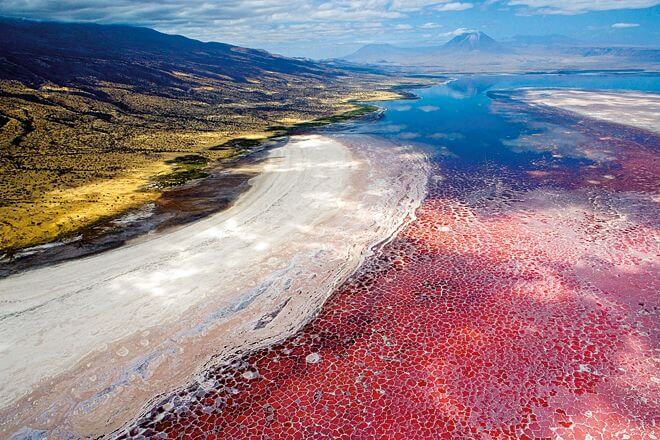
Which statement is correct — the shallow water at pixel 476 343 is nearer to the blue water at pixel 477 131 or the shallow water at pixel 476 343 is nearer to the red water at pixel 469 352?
the red water at pixel 469 352

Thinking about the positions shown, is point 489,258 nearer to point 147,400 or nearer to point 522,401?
point 522,401

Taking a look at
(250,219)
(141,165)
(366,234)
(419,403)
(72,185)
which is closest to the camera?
(419,403)

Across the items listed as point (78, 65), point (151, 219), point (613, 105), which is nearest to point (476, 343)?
point (151, 219)

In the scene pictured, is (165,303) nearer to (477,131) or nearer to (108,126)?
(108,126)

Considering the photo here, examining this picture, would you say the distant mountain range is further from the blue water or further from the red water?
the red water

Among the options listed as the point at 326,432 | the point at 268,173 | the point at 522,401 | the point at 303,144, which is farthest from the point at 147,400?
the point at 303,144

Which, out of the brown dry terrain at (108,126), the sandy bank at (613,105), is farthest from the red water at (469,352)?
the sandy bank at (613,105)
